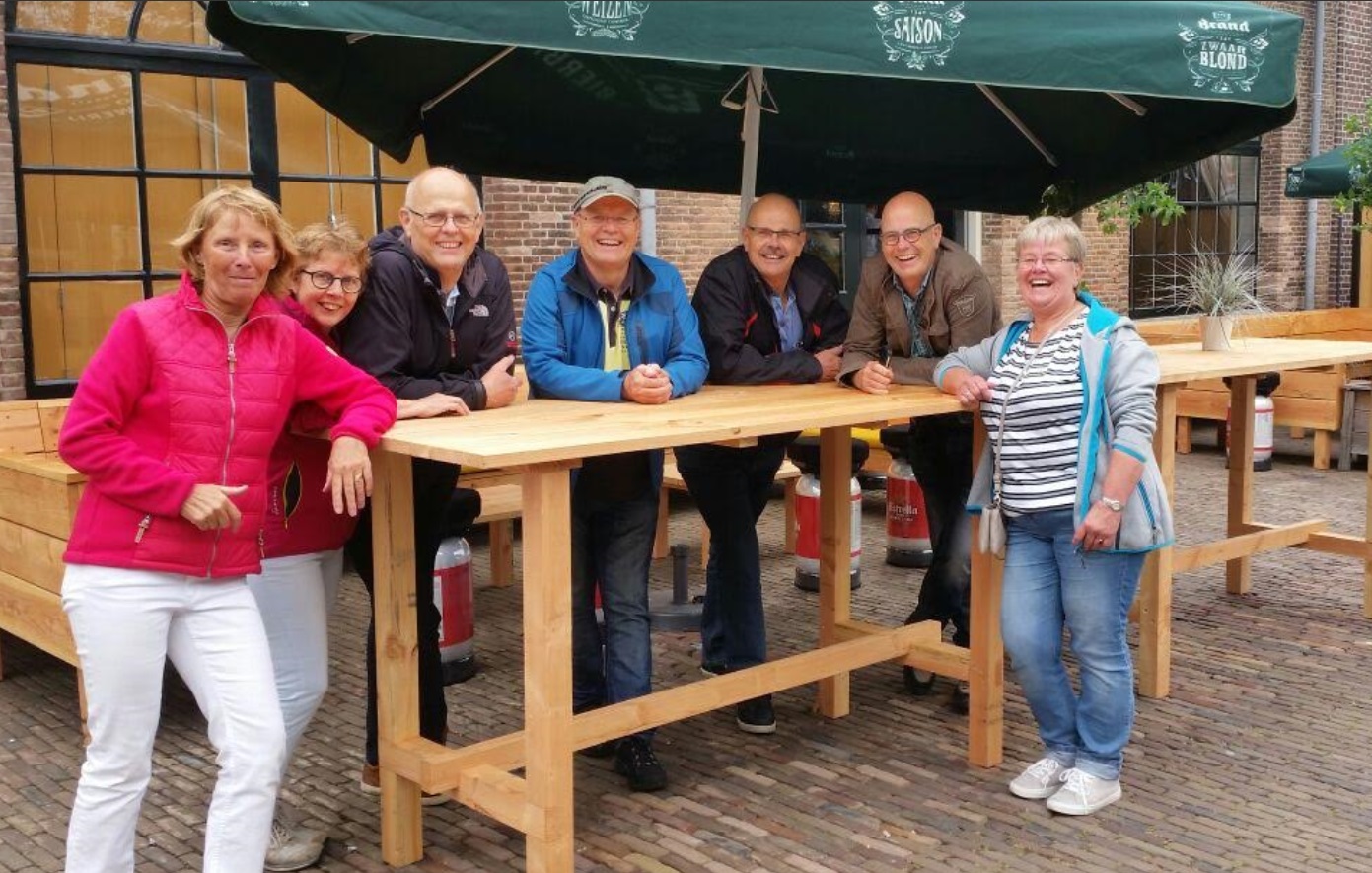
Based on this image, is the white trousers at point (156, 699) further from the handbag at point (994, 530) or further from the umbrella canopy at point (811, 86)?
the handbag at point (994, 530)

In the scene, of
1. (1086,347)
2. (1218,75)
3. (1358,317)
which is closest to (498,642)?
(1086,347)

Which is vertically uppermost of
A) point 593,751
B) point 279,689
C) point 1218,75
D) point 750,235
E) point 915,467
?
point 1218,75

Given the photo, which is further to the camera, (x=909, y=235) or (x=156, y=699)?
(x=909, y=235)

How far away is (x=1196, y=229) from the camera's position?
56.8ft

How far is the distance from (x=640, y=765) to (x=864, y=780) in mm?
762

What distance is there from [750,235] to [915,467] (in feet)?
4.09

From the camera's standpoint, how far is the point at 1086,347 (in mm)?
4297

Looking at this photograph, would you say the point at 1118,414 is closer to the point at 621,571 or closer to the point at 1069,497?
the point at 1069,497

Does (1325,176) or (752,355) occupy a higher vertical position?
(1325,176)

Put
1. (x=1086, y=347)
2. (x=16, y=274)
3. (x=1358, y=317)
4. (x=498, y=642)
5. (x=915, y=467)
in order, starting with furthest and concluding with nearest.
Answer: (x=1358, y=317) < (x=16, y=274) < (x=498, y=642) < (x=915, y=467) < (x=1086, y=347)

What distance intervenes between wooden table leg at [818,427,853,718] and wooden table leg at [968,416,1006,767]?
21.1 inches

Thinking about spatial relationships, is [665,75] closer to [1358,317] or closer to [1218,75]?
[1218,75]

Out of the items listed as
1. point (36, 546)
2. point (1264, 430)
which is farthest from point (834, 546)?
point (1264, 430)

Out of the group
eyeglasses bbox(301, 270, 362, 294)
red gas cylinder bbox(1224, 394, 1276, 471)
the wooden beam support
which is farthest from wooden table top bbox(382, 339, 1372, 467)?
red gas cylinder bbox(1224, 394, 1276, 471)
